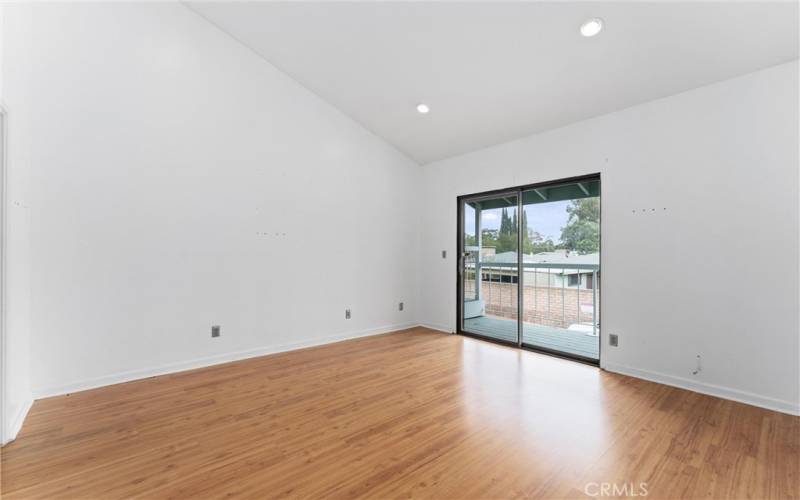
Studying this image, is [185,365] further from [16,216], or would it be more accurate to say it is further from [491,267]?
[491,267]

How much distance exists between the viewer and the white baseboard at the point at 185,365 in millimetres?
2740

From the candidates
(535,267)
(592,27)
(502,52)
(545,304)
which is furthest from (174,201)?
(545,304)

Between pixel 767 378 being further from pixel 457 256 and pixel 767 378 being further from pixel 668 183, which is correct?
pixel 457 256

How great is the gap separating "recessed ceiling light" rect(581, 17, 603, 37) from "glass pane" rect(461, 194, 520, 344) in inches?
81.0

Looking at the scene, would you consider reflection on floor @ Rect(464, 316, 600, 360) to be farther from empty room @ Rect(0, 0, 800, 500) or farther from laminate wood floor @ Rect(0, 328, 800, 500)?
laminate wood floor @ Rect(0, 328, 800, 500)

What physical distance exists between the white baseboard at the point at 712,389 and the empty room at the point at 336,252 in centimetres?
2

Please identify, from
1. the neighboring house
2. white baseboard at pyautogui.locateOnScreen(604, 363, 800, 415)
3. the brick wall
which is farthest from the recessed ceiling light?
white baseboard at pyautogui.locateOnScreen(604, 363, 800, 415)

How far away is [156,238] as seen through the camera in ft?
10.5

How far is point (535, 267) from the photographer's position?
434 cm

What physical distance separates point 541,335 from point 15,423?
4.97 metres

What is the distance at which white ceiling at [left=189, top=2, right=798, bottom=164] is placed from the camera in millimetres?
2447

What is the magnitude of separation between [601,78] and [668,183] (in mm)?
1144

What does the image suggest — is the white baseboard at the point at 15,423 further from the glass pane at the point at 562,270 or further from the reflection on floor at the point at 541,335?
the glass pane at the point at 562,270

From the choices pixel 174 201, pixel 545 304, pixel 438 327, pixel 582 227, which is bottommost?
pixel 438 327
